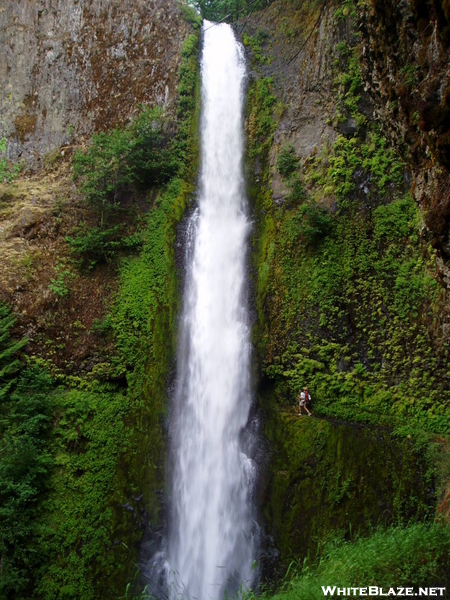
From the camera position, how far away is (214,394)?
953 centimetres

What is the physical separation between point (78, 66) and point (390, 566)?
17504 millimetres

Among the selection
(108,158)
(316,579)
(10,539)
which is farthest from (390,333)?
(108,158)

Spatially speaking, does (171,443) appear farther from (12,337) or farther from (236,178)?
(236,178)

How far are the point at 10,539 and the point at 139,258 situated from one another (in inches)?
269

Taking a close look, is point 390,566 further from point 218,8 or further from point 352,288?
point 218,8

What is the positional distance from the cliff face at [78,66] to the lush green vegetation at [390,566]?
557 inches

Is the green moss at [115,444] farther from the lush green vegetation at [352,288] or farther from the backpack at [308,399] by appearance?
the backpack at [308,399]

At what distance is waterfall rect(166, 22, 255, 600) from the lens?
26.0 feet

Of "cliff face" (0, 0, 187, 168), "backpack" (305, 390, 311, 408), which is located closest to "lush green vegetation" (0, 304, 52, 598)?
"backpack" (305, 390, 311, 408)

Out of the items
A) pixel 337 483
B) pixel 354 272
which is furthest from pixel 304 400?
pixel 354 272

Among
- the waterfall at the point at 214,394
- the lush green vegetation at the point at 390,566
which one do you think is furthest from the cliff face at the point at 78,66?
the lush green vegetation at the point at 390,566

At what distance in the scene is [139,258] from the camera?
11.6 meters

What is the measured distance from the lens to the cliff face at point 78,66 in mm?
15062

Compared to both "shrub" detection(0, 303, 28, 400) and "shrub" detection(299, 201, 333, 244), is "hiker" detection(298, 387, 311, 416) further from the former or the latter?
"shrub" detection(0, 303, 28, 400)
